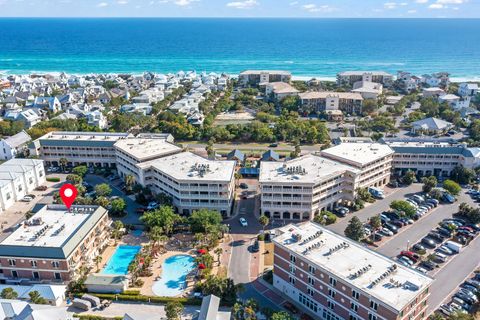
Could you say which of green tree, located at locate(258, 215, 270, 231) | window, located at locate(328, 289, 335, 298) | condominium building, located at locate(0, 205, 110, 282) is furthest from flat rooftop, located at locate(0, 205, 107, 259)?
window, located at locate(328, 289, 335, 298)

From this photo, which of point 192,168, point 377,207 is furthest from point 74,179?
point 377,207

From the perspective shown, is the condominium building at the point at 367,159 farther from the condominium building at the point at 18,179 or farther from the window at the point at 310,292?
the condominium building at the point at 18,179

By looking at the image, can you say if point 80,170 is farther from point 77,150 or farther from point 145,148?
point 145,148

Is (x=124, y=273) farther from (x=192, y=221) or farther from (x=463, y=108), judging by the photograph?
(x=463, y=108)

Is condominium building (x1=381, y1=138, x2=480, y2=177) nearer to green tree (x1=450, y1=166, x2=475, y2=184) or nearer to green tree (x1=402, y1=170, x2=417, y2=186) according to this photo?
green tree (x1=450, y1=166, x2=475, y2=184)

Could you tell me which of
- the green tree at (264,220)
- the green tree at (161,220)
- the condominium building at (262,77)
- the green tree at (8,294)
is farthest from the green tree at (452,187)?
the condominium building at (262,77)

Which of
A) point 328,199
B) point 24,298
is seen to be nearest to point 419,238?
point 328,199
